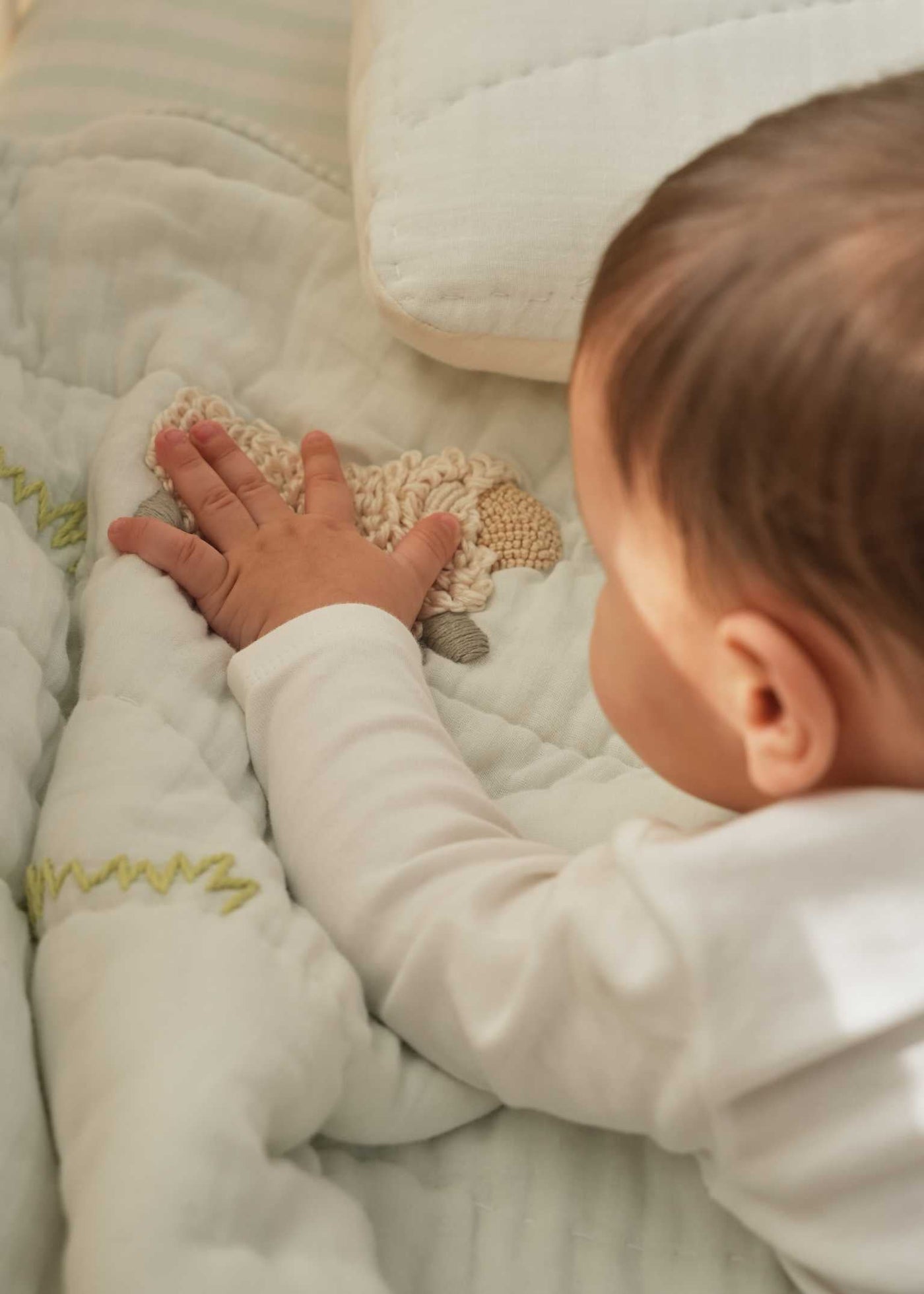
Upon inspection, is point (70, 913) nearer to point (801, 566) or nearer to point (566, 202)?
point (801, 566)

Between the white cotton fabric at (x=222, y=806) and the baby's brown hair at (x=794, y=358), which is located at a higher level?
the baby's brown hair at (x=794, y=358)

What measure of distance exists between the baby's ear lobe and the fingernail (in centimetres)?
48

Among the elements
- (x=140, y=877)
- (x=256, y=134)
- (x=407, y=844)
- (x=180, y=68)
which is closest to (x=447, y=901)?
(x=407, y=844)

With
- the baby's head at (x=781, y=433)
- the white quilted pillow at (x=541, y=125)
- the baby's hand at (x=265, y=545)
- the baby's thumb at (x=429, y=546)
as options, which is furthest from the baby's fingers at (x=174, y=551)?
the baby's head at (x=781, y=433)

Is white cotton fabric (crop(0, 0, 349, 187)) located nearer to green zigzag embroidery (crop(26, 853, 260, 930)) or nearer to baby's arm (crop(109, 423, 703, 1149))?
baby's arm (crop(109, 423, 703, 1149))

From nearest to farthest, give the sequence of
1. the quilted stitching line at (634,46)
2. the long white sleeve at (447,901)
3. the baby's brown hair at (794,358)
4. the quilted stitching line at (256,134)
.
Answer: the baby's brown hair at (794,358) → the long white sleeve at (447,901) → the quilted stitching line at (634,46) → the quilted stitching line at (256,134)

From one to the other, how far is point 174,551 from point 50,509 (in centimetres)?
10

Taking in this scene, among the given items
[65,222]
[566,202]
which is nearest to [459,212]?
[566,202]

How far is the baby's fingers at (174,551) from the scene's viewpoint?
2.72 feet

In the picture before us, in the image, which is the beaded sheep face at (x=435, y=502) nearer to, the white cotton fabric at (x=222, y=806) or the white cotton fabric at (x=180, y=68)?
the white cotton fabric at (x=222, y=806)

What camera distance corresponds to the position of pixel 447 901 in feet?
2.07

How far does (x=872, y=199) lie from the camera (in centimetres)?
46

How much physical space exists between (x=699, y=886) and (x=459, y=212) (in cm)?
56

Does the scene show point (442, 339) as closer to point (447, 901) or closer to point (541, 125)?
point (541, 125)
